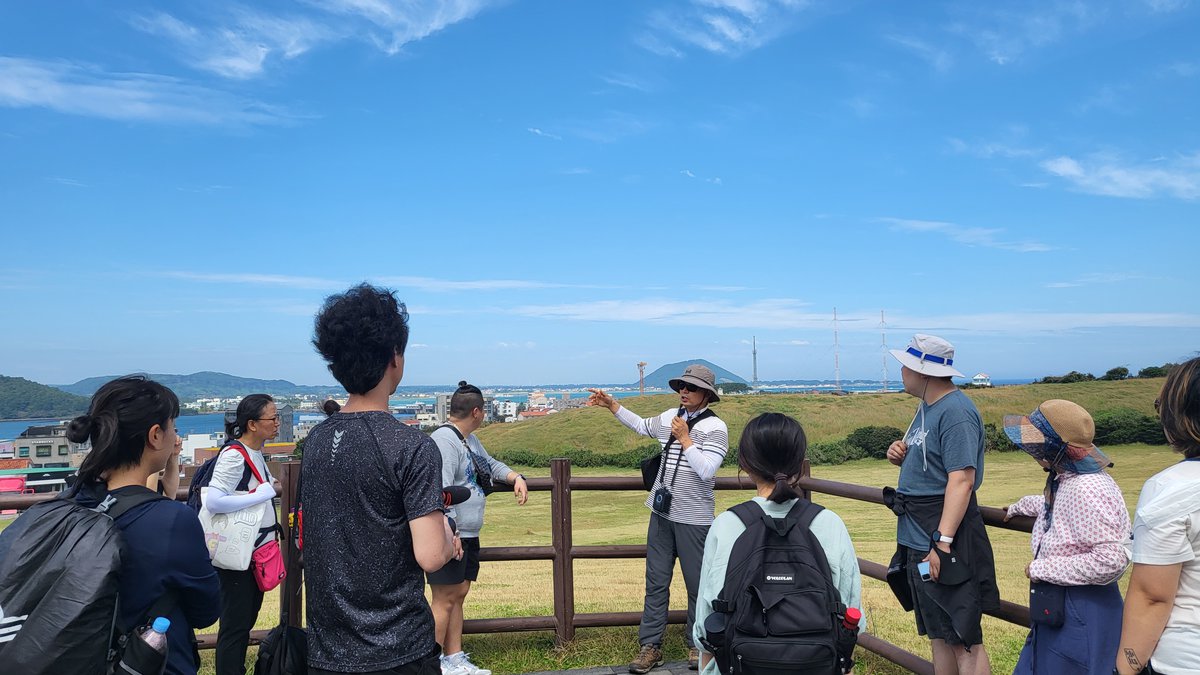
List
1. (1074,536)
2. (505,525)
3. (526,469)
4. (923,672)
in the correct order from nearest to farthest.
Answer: (1074,536), (923,672), (505,525), (526,469)

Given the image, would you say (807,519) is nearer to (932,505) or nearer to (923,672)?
(932,505)

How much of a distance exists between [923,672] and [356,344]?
3.62 meters

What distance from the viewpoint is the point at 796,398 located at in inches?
1416

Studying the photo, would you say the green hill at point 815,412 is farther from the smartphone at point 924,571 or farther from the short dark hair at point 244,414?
the smartphone at point 924,571

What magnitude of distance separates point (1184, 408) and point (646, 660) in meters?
3.61

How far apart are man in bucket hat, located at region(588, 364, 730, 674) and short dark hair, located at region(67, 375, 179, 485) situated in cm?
314

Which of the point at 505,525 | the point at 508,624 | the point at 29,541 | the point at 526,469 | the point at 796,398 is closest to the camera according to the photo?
the point at 29,541

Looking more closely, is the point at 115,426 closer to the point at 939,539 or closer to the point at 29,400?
the point at 939,539

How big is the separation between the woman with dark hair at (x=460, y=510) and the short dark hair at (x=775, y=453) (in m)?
2.42

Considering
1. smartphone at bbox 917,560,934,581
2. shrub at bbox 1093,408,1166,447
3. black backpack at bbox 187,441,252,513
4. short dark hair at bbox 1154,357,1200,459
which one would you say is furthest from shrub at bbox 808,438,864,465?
short dark hair at bbox 1154,357,1200,459

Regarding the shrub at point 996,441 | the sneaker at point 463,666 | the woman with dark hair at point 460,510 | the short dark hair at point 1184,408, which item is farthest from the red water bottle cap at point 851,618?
the shrub at point 996,441

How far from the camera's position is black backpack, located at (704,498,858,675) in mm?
2512

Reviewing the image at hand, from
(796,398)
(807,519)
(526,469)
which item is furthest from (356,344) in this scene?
(796,398)

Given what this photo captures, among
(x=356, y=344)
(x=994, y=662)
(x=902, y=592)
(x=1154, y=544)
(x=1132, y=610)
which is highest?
(x=356, y=344)
